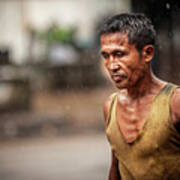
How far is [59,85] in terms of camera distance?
15.7 metres

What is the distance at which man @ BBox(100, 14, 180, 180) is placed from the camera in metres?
1.93

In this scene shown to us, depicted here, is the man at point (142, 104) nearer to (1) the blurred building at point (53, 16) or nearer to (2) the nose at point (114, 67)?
(2) the nose at point (114, 67)

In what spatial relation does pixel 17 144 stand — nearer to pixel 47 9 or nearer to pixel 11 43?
pixel 11 43

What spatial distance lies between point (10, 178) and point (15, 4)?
17811 mm

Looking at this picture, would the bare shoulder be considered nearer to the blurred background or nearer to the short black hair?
the short black hair

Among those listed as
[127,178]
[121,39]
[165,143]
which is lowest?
[127,178]

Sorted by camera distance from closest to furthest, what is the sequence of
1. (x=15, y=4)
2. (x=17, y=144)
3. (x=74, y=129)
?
(x=17, y=144) < (x=74, y=129) < (x=15, y=4)

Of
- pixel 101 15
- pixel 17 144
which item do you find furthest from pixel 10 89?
pixel 101 15

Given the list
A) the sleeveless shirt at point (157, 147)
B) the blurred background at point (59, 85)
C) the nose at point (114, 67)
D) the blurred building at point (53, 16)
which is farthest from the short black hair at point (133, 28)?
the blurred building at point (53, 16)

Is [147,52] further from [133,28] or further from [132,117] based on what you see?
[132,117]

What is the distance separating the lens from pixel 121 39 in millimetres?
1963

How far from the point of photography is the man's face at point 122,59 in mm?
1965

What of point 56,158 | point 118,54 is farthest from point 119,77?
point 56,158

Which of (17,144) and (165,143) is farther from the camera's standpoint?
(17,144)
